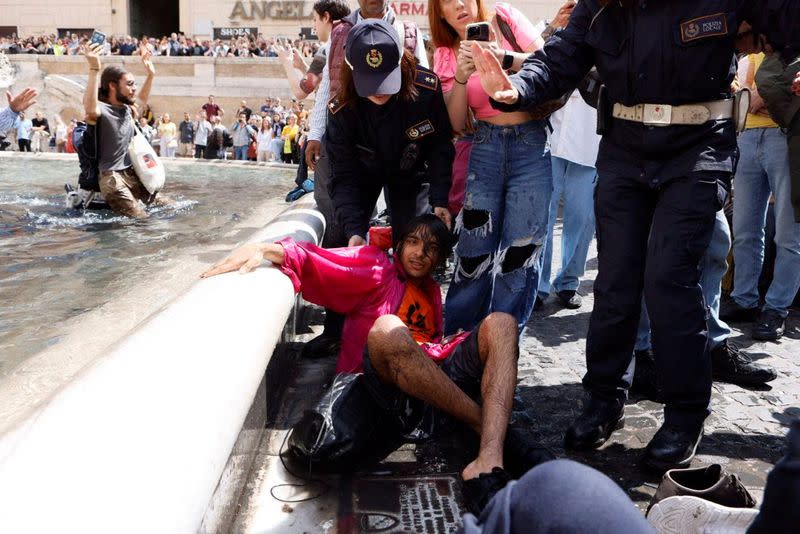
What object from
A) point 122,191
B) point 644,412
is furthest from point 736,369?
point 122,191

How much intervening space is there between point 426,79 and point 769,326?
238 centimetres

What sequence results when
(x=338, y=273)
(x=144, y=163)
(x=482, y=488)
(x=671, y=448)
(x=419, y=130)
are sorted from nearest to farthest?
(x=482, y=488)
(x=671, y=448)
(x=338, y=273)
(x=419, y=130)
(x=144, y=163)

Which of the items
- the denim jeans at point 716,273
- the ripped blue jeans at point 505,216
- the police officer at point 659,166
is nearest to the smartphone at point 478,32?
the police officer at point 659,166

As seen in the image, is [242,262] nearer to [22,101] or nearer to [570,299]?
[570,299]

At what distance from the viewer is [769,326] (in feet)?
13.4

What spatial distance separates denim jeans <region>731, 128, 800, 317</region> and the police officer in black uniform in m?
2.03

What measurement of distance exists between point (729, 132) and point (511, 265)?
1.10 m

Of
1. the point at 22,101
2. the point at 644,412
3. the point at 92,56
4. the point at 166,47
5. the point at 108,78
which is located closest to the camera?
the point at 644,412

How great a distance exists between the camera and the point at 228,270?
260 centimetres

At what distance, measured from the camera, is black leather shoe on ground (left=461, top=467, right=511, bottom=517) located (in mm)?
2197

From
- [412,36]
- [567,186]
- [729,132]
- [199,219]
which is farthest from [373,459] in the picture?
[199,219]

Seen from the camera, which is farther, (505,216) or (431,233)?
(505,216)

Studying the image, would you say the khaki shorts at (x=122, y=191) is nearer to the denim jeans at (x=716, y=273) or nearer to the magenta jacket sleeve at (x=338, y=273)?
the magenta jacket sleeve at (x=338, y=273)

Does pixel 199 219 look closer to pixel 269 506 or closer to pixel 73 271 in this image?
pixel 73 271
